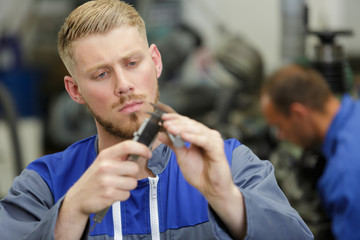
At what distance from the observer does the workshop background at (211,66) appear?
205cm

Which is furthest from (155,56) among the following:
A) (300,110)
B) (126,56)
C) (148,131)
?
(300,110)

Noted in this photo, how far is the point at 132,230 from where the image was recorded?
3.18 ft

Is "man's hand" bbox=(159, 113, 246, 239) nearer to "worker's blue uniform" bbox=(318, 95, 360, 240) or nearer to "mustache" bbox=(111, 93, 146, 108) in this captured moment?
"mustache" bbox=(111, 93, 146, 108)

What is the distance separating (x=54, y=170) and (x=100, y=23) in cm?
32

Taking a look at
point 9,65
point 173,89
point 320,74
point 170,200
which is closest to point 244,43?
point 320,74

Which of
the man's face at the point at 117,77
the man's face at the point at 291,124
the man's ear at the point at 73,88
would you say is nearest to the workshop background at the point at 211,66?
the man's face at the point at 291,124

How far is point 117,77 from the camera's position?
0.91 meters

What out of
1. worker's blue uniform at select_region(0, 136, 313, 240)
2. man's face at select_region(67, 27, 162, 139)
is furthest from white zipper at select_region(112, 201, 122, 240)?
man's face at select_region(67, 27, 162, 139)

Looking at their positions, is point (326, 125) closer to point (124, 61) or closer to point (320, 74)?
point (320, 74)

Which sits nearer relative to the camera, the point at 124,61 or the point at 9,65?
the point at 124,61

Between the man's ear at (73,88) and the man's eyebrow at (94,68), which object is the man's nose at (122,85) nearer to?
the man's eyebrow at (94,68)

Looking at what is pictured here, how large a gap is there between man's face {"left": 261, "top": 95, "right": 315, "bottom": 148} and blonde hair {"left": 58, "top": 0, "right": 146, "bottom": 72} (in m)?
1.20

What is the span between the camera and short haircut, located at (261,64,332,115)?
6.58ft

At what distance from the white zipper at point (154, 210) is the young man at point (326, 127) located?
3.31 feet
